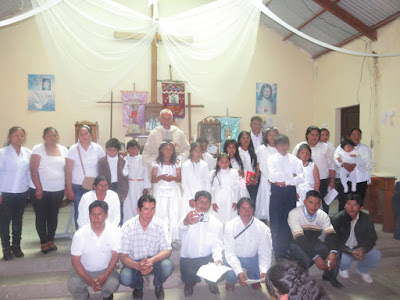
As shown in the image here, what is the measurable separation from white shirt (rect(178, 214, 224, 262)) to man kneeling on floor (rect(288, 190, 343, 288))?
727 millimetres

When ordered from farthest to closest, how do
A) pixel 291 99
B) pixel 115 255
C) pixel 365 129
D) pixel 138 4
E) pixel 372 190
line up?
1. pixel 291 99
2. pixel 138 4
3. pixel 365 129
4. pixel 372 190
5. pixel 115 255

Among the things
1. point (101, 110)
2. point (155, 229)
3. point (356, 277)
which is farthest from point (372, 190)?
point (101, 110)

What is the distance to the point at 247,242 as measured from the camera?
2.99 m

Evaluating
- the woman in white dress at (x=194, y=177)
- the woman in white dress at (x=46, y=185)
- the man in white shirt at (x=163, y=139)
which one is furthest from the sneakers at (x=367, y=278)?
the woman in white dress at (x=46, y=185)

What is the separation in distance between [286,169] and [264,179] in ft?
1.60

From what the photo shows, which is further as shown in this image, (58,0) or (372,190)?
(372,190)

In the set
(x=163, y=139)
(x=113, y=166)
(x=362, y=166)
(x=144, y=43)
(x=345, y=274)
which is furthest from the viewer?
(x=362, y=166)

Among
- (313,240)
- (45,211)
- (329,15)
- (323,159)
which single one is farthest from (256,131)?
(329,15)

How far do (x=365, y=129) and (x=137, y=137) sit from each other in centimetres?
427

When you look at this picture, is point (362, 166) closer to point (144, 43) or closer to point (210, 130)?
point (144, 43)

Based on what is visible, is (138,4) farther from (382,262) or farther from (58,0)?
(382,262)

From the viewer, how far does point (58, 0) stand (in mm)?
2936

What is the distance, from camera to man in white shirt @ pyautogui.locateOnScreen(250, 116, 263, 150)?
4297 millimetres

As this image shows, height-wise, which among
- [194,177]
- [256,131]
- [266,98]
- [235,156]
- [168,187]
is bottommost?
[168,187]
